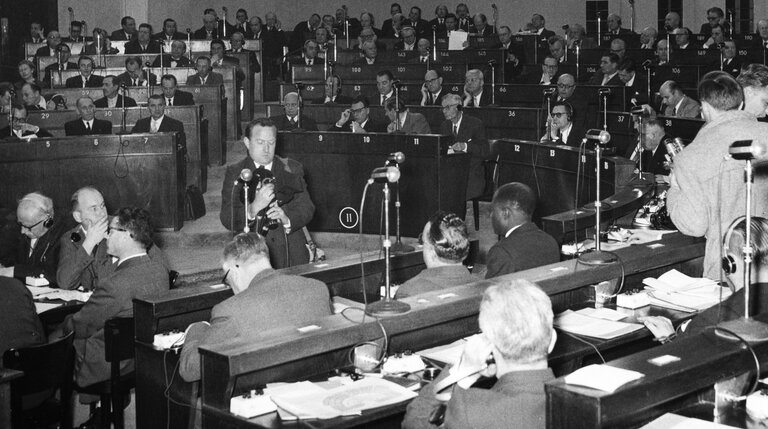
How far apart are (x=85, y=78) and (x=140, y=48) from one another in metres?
2.20

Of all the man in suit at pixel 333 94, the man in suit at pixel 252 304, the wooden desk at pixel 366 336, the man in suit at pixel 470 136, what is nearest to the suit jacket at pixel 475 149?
the man in suit at pixel 470 136

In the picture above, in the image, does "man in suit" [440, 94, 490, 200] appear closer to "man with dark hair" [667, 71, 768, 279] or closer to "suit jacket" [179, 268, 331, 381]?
"man with dark hair" [667, 71, 768, 279]

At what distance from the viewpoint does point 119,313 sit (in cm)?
498

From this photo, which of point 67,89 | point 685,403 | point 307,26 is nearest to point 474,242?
point 685,403

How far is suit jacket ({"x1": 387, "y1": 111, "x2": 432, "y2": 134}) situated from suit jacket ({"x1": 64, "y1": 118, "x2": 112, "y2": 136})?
3082 mm

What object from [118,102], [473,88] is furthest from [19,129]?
[473,88]

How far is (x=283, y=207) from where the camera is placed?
5.48 m

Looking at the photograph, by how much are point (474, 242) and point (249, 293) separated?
2184 millimetres

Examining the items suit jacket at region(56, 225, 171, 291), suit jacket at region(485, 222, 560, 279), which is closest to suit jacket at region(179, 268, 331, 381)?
suit jacket at region(485, 222, 560, 279)

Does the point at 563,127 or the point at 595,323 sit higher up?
the point at 563,127

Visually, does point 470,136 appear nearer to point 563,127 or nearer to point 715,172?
point 563,127

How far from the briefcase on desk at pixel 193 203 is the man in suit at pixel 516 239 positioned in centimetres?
558

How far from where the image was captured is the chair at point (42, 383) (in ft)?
14.5

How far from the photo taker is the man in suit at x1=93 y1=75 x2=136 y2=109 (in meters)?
12.1
